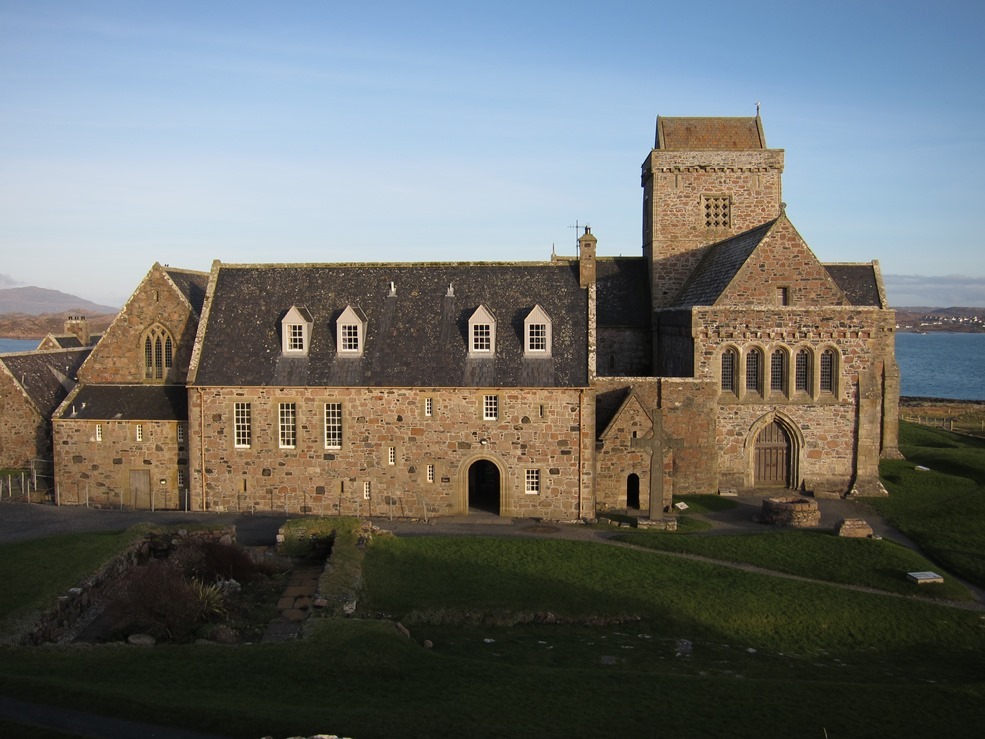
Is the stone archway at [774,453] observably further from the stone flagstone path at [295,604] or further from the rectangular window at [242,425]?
the rectangular window at [242,425]

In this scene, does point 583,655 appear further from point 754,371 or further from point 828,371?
point 828,371

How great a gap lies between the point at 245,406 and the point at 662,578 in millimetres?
17866

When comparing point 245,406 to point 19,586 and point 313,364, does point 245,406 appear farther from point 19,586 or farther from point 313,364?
point 19,586

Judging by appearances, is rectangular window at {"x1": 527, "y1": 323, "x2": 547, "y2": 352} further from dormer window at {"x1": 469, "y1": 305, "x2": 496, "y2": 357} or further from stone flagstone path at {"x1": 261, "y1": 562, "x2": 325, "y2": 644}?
stone flagstone path at {"x1": 261, "y1": 562, "x2": 325, "y2": 644}

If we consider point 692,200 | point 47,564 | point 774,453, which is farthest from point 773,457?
point 47,564

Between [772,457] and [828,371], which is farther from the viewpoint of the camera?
[772,457]

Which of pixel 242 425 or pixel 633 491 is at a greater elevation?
pixel 242 425

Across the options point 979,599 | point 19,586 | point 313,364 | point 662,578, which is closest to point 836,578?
point 979,599

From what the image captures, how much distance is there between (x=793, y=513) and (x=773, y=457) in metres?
6.39

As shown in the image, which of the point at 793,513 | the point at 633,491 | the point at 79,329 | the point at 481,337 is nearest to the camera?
the point at 793,513

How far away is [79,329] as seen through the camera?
53.9 metres

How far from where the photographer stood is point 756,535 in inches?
1185

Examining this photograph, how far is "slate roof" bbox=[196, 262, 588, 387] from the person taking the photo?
33.7m

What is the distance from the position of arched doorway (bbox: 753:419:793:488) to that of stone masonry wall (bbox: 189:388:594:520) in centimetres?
943
